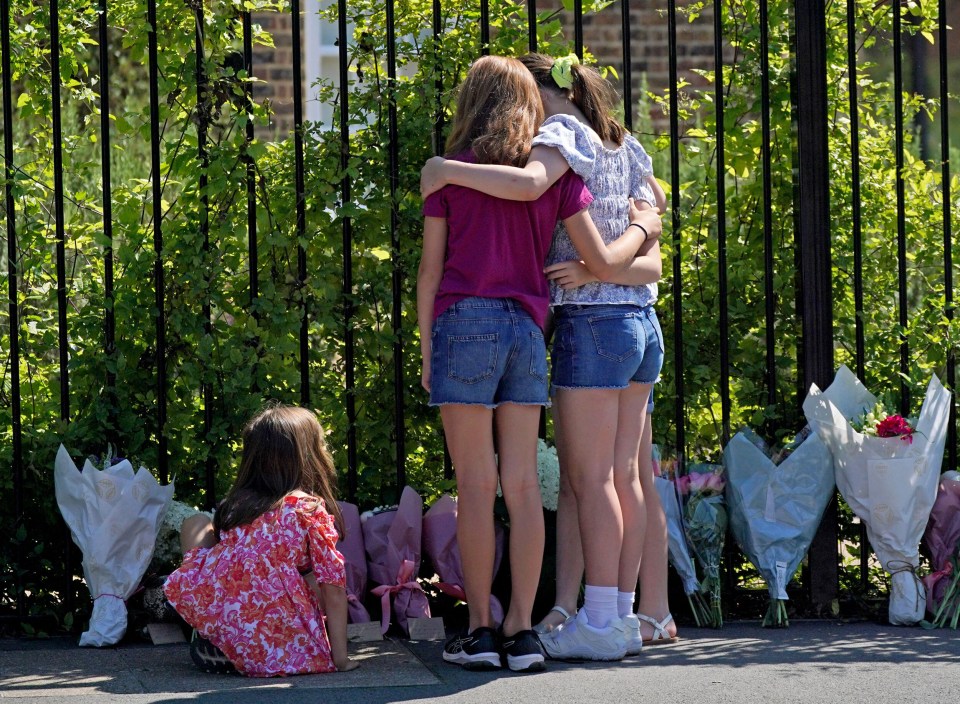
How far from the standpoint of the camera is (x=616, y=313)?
3643 mm

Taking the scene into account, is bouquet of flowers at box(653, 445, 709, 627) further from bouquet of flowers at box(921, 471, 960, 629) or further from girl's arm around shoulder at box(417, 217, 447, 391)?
girl's arm around shoulder at box(417, 217, 447, 391)

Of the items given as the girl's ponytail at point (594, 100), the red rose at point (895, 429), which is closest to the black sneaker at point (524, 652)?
the red rose at point (895, 429)

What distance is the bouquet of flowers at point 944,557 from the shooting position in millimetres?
4066

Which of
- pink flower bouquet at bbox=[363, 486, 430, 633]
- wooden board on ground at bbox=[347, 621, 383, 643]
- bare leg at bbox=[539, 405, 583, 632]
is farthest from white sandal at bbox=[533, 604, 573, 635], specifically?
wooden board on ground at bbox=[347, 621, 383, 643]

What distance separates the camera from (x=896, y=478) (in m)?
3.98

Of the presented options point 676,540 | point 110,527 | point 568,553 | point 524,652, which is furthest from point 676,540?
point 110,527

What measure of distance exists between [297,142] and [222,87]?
1.04 ft

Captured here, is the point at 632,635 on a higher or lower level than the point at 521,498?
lower

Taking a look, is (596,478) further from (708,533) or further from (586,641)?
(708,533)

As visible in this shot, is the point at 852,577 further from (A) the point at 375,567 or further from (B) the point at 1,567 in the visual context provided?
(B) the point at 1,567

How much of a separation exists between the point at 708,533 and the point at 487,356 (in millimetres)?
1141

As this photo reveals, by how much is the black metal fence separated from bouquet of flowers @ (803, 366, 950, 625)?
23 cm

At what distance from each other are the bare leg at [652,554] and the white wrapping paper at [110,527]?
4.84 feet

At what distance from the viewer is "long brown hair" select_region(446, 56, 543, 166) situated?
3461 mm
